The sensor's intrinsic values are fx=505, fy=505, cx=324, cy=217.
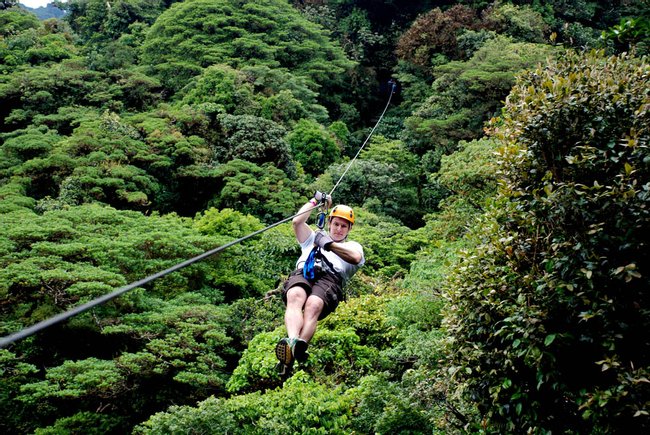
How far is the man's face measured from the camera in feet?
13.3

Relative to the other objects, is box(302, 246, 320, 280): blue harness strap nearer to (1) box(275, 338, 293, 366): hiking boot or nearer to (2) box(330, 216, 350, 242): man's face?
(2) box(330, 216, 350, 242): man's face

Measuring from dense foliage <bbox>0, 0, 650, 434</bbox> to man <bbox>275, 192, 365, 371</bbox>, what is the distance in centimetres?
81

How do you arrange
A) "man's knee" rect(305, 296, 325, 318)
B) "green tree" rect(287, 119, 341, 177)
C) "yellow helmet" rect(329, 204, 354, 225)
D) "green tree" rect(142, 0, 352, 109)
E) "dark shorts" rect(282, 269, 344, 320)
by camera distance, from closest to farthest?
"man's knee" rect(305, 296, 325, 318), "dark shorts" rect(282, 269, 344, 320), "yellow helmet" rect(329, 204, 354, 225), "green tree" rect(287, 119, 341, 177), "green tree" rect(142, 0, 352, 109)

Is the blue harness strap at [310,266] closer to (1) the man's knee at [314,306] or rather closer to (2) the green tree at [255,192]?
(1) the man's knee at [314,306]

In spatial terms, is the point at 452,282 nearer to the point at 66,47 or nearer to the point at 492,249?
the point at 492,249

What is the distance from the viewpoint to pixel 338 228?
4.06 meters

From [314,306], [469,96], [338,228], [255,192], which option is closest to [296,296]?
[314,306]

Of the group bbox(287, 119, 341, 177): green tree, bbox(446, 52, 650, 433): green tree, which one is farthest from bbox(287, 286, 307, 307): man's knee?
bbox(287, 119, 341, 177): green tree

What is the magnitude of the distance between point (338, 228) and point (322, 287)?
512 mm

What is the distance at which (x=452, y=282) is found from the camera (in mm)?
3666

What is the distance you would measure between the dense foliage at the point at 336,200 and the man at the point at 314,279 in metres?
0.81

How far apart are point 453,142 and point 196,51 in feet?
33.9

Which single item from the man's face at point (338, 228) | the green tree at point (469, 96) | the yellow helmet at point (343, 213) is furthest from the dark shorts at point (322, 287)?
the green tree at point (469, 96)

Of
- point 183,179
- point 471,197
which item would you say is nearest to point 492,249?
point 471,197
